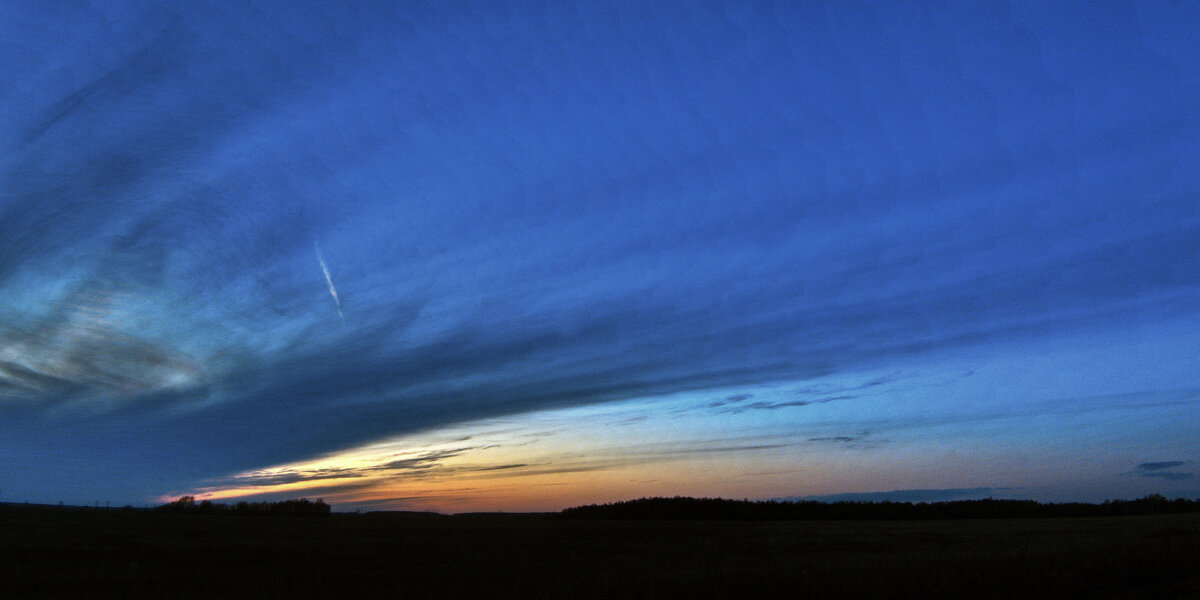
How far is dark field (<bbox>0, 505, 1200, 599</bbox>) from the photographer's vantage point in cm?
2634

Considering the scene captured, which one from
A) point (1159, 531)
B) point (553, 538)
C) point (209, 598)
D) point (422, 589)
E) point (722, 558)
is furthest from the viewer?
point (553, 538)

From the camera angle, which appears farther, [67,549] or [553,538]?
[553,538]

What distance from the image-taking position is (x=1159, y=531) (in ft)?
166

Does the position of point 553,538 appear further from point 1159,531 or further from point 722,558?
point 1159,531

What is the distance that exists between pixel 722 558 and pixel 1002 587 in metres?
18.4

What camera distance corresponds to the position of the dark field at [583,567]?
26344mm

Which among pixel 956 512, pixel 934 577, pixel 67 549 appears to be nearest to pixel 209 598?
pixel 67 549

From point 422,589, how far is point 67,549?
30.4m

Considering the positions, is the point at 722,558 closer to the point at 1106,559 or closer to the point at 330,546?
the point at 1106,559

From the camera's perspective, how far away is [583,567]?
123 feet

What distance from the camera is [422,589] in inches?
1147

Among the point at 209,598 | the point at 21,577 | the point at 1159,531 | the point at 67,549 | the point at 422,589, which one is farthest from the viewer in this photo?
the point at 1159,531

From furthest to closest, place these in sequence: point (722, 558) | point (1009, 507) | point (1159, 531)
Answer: point (1009, 507) → point (1159, 531) → point (722, 558)

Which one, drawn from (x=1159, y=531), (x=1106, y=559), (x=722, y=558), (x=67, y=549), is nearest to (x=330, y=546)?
(x=67, y=549)
